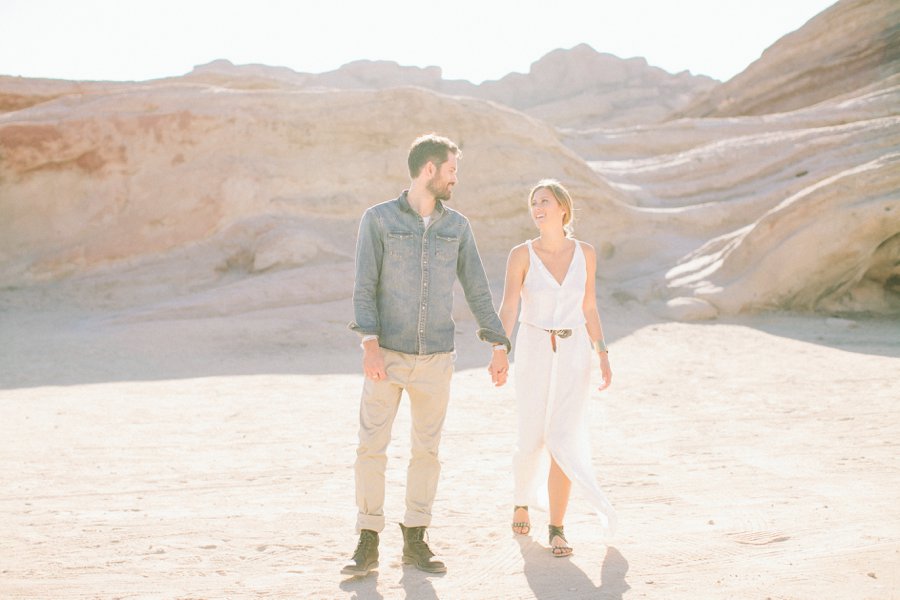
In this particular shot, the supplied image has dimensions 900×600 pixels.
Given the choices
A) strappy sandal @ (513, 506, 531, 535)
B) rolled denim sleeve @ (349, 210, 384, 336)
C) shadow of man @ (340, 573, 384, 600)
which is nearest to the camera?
shadow of man @ (340, 573, 384, 600)

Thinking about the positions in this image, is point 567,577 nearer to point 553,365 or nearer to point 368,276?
point 553,365

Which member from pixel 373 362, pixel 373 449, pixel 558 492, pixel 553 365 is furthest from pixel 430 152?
pixel 558 492

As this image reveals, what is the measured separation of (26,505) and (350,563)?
1.97 metres

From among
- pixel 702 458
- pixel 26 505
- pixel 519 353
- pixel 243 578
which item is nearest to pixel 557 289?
pixel 519 353

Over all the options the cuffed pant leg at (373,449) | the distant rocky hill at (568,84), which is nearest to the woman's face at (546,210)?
the cuffed pant leg at (373,449)

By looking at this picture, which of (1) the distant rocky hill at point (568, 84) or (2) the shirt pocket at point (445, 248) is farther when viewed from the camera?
(1) the distant rocky hill at point (568, 84)

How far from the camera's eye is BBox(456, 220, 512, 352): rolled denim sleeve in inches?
146

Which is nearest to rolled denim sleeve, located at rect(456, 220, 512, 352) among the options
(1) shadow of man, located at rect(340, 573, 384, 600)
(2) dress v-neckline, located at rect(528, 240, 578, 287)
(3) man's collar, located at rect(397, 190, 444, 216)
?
(3) man's collar, located at rect(397, 190, 444, 216)

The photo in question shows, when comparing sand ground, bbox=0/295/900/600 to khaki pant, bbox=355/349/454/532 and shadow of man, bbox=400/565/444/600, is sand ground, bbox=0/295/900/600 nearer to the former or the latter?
shadow of man, bbox=400/565/444/600

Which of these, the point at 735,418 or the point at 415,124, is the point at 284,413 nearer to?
the point at 735,418

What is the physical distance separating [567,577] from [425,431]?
83 cm

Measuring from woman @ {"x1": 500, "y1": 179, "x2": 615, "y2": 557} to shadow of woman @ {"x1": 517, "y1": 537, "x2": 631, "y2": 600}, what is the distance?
97 mm

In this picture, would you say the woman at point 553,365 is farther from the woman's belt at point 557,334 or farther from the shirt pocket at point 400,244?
the shirt pocket at point 400,244

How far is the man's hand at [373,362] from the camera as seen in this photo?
3.41 meters
